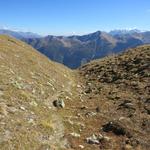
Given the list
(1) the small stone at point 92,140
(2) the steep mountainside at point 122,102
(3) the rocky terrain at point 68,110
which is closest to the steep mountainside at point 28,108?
(3) the rocky terrain at point 68,110

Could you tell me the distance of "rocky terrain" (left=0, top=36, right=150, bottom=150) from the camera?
2194 cm

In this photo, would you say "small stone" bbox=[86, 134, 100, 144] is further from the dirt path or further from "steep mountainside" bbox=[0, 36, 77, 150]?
"steep mountainside" bbox=[0, 36, 77, 150]

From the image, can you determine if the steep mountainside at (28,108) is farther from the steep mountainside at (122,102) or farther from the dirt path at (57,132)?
the steep mountainside at (122,102)

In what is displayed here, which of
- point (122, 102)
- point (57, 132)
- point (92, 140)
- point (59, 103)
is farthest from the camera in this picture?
point (122, 102)

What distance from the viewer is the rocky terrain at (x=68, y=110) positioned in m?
21.9

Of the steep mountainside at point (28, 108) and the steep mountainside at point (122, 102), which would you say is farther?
the steep mountainside at point (122, 102)

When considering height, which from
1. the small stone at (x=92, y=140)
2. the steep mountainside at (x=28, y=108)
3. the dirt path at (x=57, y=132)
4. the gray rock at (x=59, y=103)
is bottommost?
the small stone at (x=92, y=140)

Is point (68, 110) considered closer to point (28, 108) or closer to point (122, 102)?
point (28, 108)

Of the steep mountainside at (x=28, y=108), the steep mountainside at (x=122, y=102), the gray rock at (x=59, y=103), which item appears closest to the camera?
the steep mountainside at (x=28, y=108)

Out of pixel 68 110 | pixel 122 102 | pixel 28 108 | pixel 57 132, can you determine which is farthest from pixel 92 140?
pixel 122 102

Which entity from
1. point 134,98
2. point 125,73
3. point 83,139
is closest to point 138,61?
point 125,73

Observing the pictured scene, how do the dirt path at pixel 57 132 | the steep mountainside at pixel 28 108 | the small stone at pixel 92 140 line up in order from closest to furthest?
the steep mountainside at pixel 28 108 → the dirt path at pixel 57 132 → the small stone at pixel 92 140

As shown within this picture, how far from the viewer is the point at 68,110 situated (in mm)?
30031

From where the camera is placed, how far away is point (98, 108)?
3128 cm
